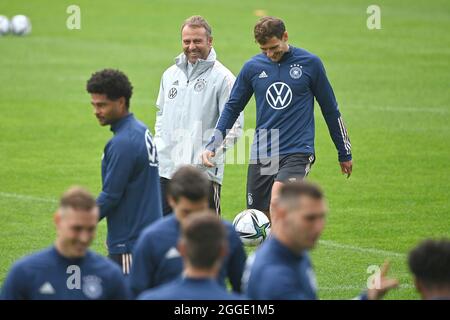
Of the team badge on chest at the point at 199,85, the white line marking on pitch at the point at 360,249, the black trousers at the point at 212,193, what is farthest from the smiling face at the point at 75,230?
the white line marking on pitch at the point at 360,249

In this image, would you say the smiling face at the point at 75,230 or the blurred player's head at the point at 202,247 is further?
the smiling face at the point at 75,230

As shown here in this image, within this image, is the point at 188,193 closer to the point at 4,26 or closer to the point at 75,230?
the point at 75,230

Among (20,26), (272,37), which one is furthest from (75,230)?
(20,26)

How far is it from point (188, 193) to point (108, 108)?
1771mm

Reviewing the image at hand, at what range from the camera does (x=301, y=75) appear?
12.2 metres

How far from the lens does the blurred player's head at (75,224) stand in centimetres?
750

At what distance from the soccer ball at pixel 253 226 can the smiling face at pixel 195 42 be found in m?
1.88

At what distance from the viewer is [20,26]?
35.6 metres

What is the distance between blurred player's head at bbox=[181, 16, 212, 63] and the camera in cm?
1228

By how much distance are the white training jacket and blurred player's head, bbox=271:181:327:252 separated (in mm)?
5017

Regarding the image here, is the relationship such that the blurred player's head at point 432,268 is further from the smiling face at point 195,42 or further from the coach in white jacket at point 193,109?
the smiling face at point 195,42

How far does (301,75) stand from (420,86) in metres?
15.4

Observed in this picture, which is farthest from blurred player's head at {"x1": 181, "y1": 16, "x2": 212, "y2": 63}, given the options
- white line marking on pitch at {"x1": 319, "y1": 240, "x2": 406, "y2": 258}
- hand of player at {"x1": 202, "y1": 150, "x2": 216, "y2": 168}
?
white line marking on pitch at {"x1": 319, "y1": 240, "x2": 406, "y2": 258}
